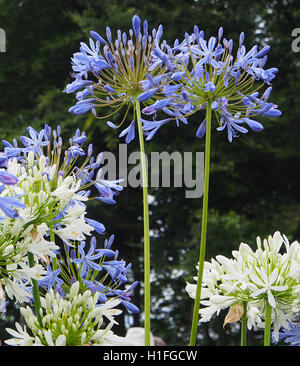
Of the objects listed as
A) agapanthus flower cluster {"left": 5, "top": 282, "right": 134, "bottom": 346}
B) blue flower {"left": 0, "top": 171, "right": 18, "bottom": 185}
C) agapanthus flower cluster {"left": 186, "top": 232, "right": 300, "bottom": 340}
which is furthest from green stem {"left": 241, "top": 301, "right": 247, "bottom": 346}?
blue flower {"left": 0, "top": 171, "right": 18, "bottom": 185}

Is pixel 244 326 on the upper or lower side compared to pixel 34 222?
lower

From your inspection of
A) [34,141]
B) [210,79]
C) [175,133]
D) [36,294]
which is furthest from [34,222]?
[175,133]

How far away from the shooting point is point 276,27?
9883mm

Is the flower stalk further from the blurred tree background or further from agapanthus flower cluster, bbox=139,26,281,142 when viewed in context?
the blurred tree background

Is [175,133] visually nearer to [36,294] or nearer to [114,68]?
[114,68]

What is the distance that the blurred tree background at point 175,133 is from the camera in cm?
895

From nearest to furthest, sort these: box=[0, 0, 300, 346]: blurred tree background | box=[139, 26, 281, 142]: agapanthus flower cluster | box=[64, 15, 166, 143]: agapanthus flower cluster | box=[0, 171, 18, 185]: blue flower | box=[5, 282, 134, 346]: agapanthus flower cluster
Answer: box=[0, 171, 18, 185]: blue flower
box=[5, 282, 134, 346]: agapanthus flower cluster
box=[139, 26, 281, 142]: agapanthus flower cluster
box=[64, 15, 166, 143]: agapanthus flower cluster
box=[0, 0, 300, 346]: blurred tree background

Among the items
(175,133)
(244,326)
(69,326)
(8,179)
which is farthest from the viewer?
(175,133)

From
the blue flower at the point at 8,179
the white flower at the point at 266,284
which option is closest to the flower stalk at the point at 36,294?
the blue flower at the point at 8,179

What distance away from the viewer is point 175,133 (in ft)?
31.3

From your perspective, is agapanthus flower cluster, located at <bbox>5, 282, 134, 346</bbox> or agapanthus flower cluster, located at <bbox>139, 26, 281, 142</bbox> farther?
agapanthus flower cluster, located at <bbox>139, 26, 281, 142</bbox>

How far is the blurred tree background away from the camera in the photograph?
8.95 metres

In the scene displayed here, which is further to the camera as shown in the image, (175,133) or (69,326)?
(175,133)

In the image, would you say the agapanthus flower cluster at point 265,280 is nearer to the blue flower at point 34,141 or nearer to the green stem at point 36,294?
the green stem at point 36,294
